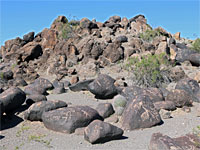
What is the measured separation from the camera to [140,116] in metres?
9.67

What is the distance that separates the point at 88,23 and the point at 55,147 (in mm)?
24531

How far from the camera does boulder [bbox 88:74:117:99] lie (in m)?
13.7

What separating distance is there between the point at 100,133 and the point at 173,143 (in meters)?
2.40

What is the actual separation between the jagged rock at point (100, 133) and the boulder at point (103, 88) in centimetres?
510

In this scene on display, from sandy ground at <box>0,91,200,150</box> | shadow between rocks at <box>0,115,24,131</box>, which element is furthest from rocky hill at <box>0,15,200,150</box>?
sandy ground at <box>0,91,200,150</box>

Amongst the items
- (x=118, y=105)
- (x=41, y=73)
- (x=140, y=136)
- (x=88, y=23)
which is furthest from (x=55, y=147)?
(x=88, y=23)

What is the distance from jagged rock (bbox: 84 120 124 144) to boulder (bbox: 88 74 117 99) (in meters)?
5.10

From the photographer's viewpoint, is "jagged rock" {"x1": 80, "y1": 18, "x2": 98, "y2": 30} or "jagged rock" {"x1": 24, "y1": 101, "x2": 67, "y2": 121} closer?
"jagged rock" {"x1": 24, "y1": 101, "x2": 67, "y2": 121}

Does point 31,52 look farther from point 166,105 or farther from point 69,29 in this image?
point 166,105

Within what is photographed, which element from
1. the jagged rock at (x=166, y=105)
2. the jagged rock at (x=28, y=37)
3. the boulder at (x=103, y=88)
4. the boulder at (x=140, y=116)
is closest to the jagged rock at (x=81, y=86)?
the boulder at (x=103, y=88)

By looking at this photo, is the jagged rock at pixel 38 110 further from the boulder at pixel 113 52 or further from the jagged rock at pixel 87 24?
the jagged rock at pixel 87 24

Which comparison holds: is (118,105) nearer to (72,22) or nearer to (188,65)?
(188,65)

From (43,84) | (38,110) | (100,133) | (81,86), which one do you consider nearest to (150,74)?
(81,86)

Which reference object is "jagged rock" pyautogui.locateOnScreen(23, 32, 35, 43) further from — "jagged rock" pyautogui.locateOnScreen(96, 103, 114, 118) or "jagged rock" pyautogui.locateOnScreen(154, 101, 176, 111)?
"jagged rock" pyautogui.locateOnScreen(154, 101, 176, 111)
